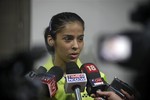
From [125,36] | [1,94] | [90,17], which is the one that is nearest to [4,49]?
[1,94]

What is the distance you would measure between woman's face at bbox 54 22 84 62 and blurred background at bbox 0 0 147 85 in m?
0.03

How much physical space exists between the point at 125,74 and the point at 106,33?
19 cm

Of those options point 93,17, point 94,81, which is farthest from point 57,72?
point 93,17

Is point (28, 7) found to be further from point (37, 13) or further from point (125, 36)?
point (125, 36)

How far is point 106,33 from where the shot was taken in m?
1.27

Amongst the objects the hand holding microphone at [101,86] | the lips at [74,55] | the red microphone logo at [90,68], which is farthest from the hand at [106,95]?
the lips at [74,55]

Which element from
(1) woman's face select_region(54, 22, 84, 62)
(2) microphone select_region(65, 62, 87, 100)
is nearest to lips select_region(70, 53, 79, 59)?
(1) woman's face select_region(54, 22, 84, 62)

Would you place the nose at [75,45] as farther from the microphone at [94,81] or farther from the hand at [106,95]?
the hand at [106,95]

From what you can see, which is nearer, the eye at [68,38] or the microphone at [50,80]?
the microphone at [50,80]

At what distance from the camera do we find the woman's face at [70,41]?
1265 mm

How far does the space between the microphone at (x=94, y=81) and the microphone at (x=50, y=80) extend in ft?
0.33

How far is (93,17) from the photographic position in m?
1.31

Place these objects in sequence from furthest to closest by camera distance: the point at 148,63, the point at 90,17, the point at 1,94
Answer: the point at 90,17 < the point at 148,63 < the point at 1,94

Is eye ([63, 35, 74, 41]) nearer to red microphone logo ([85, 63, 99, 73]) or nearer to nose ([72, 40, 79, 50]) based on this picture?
nose ([72, 40, 79, 50])
